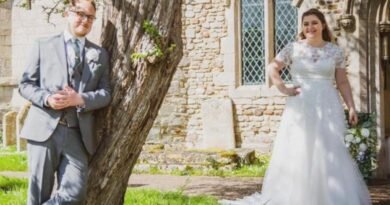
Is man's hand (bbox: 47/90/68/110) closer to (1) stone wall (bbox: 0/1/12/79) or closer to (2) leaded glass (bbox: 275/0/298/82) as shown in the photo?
(2) leaded glass (bbox: 275/0/298/82)

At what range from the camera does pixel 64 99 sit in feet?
10.8

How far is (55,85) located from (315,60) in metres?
2.47

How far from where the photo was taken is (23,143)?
12.5 meters

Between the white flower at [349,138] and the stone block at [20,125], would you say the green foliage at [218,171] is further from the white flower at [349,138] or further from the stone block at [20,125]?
the stone block at [20,125]

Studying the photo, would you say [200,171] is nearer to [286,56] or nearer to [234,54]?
[234,54]

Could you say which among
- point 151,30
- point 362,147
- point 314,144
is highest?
point 151,30

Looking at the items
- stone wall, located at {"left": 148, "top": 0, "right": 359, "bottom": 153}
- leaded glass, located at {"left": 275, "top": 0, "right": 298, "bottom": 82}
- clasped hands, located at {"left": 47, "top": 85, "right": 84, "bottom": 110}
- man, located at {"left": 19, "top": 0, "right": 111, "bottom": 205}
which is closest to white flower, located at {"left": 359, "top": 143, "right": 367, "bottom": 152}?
stone wall, located at {"left": 148, "top": 0, "right": 359, "bottom": 153}

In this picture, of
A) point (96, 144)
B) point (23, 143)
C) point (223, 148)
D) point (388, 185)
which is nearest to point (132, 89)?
point (96, 144)

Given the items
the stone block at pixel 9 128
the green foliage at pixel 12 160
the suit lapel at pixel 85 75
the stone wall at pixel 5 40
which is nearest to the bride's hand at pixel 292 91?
the suit lapel at pixel 85 75

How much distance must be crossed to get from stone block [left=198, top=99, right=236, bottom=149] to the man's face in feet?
25.9

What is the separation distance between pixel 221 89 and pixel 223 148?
42.8 inches

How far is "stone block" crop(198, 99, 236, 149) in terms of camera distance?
11.3 meters

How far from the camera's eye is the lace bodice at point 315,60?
16.8 feet

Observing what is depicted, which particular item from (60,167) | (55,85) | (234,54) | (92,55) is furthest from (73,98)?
(234,54)
